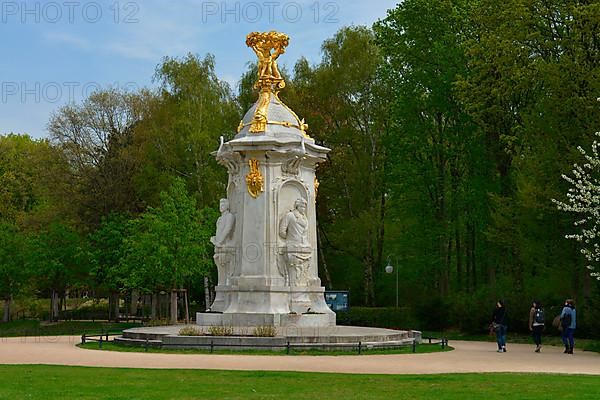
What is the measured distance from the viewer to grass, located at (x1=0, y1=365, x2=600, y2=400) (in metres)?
12.9

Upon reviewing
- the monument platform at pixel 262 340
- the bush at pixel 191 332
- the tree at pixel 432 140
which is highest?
the tree at pixel 432 140

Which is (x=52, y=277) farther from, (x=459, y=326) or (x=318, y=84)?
(x=459, y=326)

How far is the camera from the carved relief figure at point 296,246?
1059 inches

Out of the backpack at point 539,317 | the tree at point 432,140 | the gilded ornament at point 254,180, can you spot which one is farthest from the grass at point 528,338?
the gilded ornament at point 254,180

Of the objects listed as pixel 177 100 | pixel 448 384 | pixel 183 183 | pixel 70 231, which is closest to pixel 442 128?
pixel 183 183

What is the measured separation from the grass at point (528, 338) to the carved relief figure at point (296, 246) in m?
8.31

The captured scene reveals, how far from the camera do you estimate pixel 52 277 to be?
47.9m

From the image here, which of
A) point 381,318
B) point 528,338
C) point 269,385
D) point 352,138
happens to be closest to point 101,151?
point 352,138

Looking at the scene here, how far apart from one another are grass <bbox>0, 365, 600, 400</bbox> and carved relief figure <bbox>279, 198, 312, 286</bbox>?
10264 millimetres

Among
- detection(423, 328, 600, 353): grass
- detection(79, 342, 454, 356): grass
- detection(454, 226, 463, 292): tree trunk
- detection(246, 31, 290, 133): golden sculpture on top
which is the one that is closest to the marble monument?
detection(246, 31, 290, 133): golden sculpture on top

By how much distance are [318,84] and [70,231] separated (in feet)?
53.0

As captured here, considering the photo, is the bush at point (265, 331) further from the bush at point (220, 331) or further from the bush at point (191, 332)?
the bush at point (191, 332)

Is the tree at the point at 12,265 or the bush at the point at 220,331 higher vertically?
the tree at the point at 12,265

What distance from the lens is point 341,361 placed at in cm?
1986
